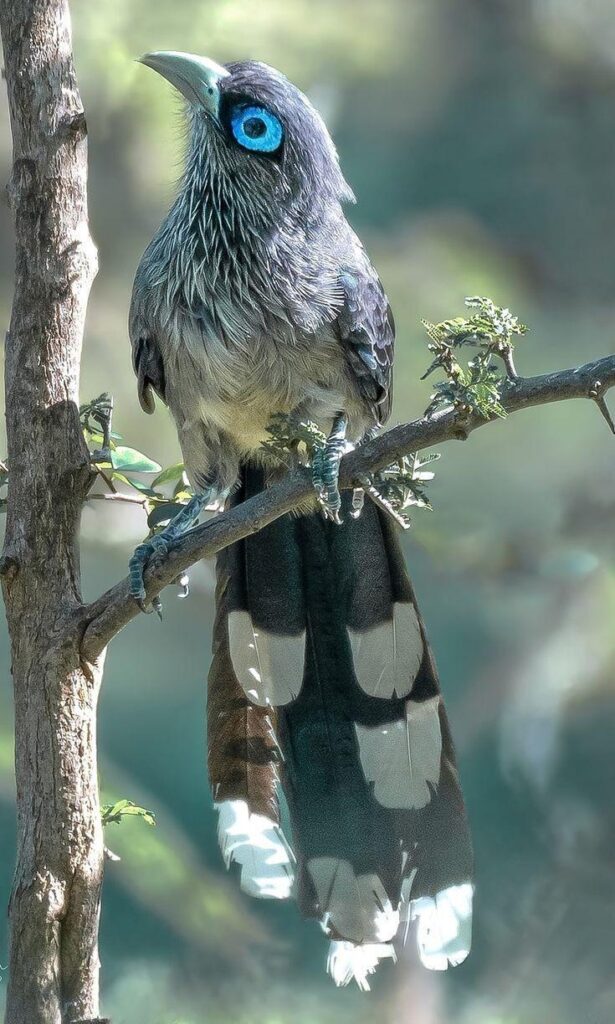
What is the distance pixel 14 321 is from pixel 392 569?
2.21 feet

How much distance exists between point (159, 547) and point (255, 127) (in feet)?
2.18

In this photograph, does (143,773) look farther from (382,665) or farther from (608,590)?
(608,590)

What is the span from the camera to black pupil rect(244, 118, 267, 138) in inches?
66.5

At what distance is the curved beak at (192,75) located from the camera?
5.42 feet

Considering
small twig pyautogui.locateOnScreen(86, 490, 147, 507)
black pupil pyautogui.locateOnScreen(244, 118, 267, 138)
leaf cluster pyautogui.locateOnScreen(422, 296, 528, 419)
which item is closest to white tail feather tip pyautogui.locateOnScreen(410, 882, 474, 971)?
A: small twig pyautogui.locateOnScreen(86, 490, 147, 507)

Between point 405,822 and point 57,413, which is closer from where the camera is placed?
point 57,413

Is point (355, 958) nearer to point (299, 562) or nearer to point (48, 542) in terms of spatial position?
point (299, 562)

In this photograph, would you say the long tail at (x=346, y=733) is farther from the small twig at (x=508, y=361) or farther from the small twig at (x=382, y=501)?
the small twig at (x=508, y=361)

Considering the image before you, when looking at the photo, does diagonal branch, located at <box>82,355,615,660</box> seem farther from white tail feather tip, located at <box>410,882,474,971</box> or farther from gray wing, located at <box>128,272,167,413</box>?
white tail feather tip, located at <box>410,882,474,971</box>

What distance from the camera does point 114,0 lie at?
237 cm

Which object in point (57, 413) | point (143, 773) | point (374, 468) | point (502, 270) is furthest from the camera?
point (502, 270)

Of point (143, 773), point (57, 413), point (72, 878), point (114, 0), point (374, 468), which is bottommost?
point (72, 878)

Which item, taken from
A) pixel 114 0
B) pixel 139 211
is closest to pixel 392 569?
pixel 139 211

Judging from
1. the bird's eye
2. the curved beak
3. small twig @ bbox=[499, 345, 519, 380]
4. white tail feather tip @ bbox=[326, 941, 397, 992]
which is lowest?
white tail feather tip @ bbox=[326, 941, 397, 992]
